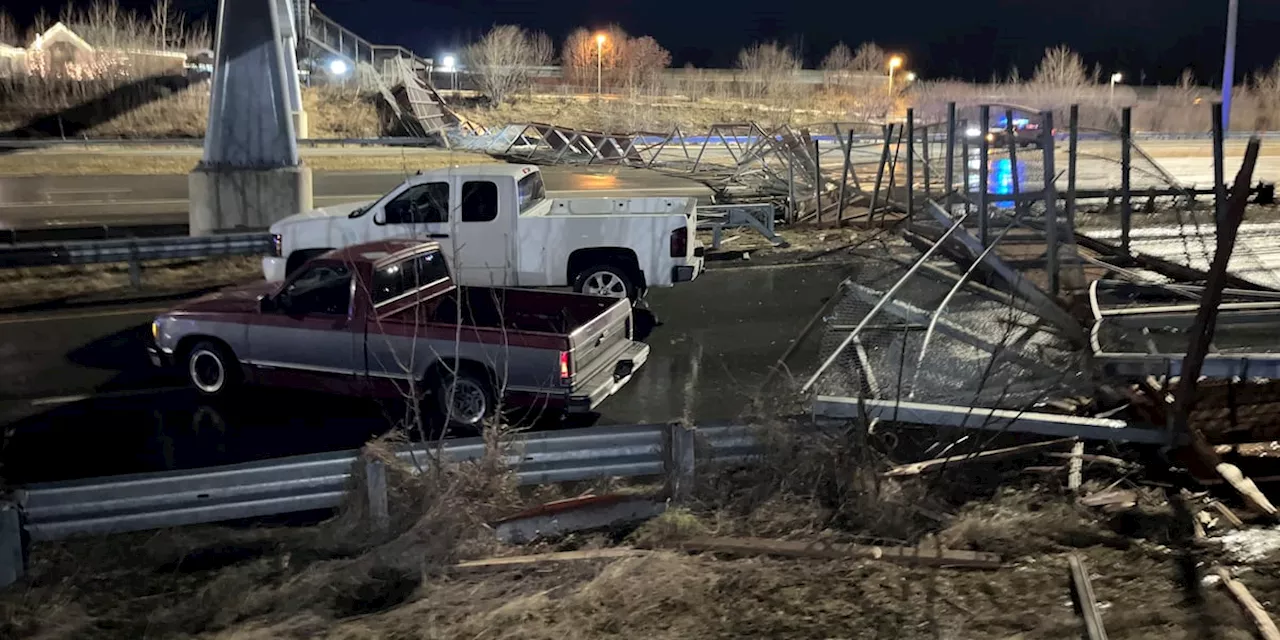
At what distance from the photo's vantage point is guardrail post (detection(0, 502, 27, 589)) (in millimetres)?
4773

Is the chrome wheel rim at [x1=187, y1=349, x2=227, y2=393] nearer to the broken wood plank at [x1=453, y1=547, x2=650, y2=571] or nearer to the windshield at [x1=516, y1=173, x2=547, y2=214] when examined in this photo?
the windshield at [x1=516, y1=173, x2=547, y2=214]

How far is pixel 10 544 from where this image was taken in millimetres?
4805

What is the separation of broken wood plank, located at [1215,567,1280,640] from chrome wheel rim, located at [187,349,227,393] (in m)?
7.65

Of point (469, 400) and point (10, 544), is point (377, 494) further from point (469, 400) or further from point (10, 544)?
point (469, 400)

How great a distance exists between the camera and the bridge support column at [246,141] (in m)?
16.1

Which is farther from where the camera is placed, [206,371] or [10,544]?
[206,371]

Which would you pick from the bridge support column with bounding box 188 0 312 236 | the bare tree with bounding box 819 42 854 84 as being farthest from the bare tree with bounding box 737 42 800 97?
the bridge support column with bounding box 188 0 312 236

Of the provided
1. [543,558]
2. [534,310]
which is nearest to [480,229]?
[534,310]

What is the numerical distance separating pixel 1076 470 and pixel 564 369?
140 inches

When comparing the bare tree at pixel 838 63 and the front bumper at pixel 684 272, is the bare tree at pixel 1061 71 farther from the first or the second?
the front bumper at pixel 684 272

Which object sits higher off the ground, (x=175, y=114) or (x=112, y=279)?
→ (x=175, y=114)

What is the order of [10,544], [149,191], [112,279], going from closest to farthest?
1. [10,544]
2. [112,279]
3. [149,191]

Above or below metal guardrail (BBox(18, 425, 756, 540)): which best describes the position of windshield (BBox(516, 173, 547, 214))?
above

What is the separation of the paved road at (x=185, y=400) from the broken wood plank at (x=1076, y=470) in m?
2.33
